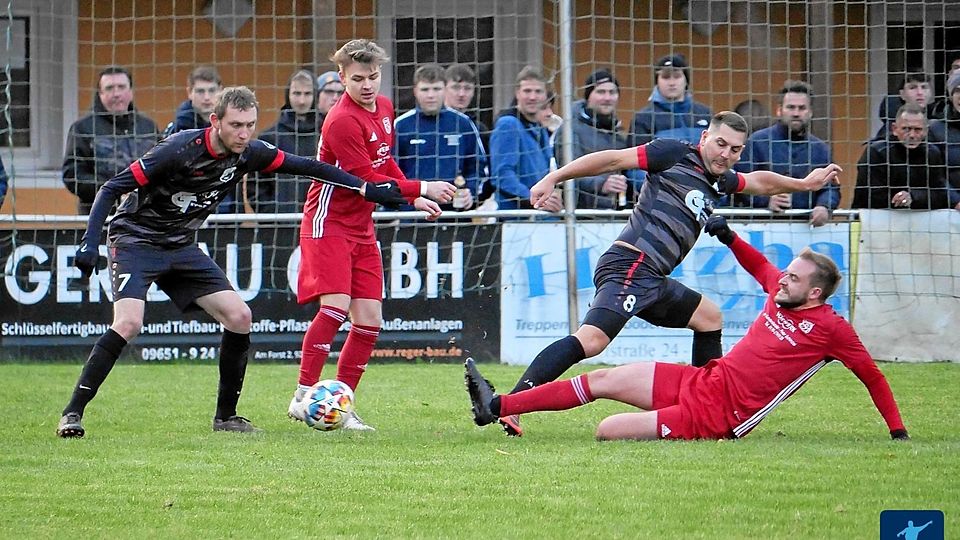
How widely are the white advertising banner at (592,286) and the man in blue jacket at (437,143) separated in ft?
2.10

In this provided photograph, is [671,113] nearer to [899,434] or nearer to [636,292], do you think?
[636,292]

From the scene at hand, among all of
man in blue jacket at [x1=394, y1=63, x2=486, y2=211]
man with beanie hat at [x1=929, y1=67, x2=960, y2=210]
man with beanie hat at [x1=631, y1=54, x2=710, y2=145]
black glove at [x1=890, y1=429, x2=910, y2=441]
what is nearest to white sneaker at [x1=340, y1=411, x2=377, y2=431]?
black glove at [x1=890, y1=429, x2=910, y2=441]

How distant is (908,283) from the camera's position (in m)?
11.8

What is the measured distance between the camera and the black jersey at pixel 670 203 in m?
7.63

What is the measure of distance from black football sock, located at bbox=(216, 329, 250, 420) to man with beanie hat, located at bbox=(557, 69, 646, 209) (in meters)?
4.43

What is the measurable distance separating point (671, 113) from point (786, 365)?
528 centimetres

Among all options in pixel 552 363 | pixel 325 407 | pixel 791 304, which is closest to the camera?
pixel 791 304

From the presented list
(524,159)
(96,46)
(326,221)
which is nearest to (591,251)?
(524,159)

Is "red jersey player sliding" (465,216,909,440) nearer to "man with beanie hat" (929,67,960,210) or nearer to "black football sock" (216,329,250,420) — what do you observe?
"black football sock" (216,329,250,420)

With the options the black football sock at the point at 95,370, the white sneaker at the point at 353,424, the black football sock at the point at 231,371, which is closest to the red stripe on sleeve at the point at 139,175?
the black football sock at the point at 95,370

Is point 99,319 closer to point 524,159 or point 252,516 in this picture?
point 524,159

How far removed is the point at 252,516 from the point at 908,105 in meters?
8.30

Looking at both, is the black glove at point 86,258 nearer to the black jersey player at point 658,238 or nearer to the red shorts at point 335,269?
the red shorts at point 335,269

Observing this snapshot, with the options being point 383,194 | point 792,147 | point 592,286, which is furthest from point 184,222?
point 792,147
